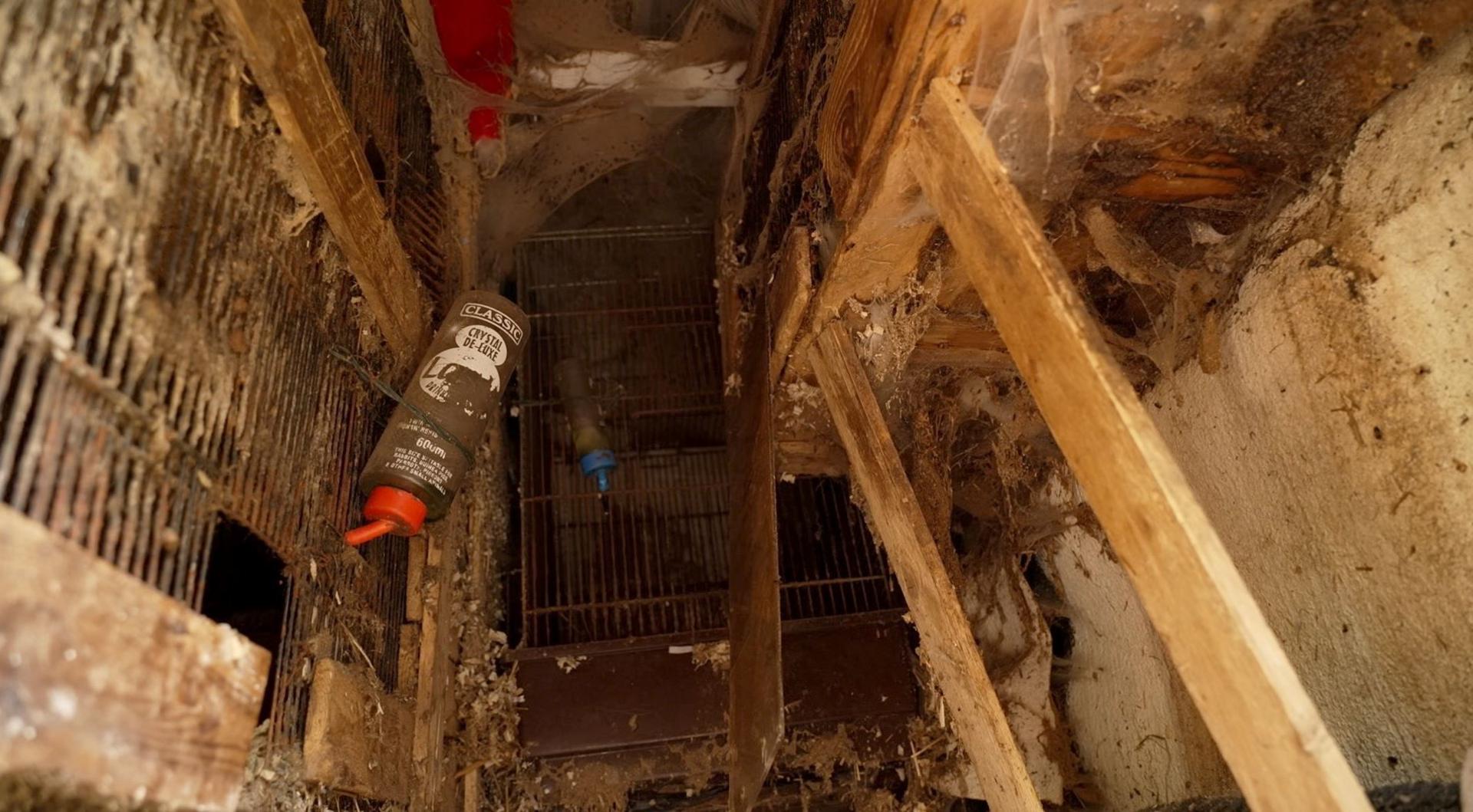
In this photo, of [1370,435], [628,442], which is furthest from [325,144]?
[1370,435]

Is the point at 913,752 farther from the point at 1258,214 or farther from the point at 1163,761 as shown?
the point at 1258,214

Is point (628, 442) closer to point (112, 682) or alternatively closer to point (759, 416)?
point (759, 416)

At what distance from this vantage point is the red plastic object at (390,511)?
2146 millimetres

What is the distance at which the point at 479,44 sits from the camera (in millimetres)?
3234

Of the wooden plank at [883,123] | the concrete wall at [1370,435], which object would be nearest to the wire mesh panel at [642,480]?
the wooden plank at [883,123]

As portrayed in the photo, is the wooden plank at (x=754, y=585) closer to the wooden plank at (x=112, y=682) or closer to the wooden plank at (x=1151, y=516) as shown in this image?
the wooden plank at (x=1151, y=516)

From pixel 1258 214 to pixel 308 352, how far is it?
2.11m

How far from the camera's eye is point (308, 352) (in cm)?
198

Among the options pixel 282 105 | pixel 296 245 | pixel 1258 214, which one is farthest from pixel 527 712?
pixel 1258 214

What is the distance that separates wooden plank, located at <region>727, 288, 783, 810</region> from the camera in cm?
221

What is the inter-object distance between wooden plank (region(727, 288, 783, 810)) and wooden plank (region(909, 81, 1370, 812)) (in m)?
1.04

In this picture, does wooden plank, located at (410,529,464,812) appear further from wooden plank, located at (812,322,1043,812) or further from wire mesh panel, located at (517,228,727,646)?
wooden plank, located at (812,322,1043,812)

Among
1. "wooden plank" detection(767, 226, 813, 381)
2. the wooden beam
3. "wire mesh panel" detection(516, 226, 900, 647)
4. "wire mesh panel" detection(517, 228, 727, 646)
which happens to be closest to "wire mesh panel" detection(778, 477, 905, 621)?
"wire mesh panel" detection(516, 226, 900, 647)

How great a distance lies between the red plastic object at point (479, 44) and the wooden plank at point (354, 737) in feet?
6.90
